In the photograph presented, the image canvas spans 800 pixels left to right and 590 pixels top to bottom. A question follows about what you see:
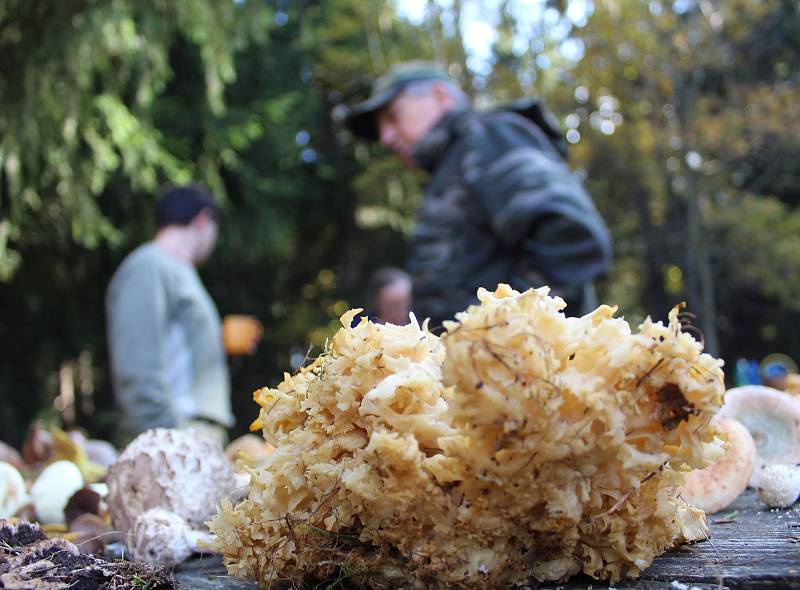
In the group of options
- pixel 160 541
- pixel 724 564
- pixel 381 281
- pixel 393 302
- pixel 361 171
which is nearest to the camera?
pixel 724 564

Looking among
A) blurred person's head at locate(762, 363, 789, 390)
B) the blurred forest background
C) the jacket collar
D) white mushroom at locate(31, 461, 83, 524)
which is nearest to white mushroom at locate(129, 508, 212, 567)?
white mushroom at locate(31, 461, 83, 524)

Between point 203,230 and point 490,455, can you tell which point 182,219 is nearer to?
point 203,230

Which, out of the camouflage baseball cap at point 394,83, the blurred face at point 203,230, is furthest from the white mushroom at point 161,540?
the blurred face at point 203,230

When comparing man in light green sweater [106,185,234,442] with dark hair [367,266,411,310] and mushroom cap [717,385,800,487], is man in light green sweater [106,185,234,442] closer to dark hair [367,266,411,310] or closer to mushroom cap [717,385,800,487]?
dark hair [367,266,411,310]

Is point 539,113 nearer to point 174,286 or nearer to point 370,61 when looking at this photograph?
point 174,286

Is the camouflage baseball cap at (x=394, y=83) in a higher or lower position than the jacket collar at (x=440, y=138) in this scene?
higher

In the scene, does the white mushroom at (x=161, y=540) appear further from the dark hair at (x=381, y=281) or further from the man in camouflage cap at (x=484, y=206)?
the dark hair at (x=381, y=281)

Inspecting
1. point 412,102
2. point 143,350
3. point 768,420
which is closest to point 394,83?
point 412,102
